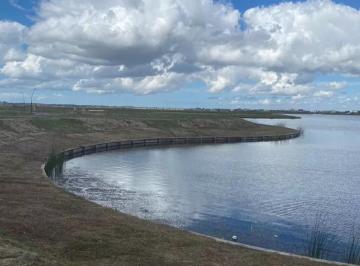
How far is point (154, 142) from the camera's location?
87.9 m

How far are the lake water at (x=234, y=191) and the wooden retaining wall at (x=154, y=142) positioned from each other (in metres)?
2.67

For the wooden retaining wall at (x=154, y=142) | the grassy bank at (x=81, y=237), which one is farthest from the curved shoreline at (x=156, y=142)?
the grassy bank at (x=81, y=237)

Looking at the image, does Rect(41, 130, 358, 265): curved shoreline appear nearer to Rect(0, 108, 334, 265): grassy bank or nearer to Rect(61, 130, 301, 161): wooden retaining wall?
Rect(61, 130, 301, 161): wooden retaining wall

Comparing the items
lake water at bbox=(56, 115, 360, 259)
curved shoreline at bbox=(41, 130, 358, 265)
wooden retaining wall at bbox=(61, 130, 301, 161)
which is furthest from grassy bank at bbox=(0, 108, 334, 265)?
wooden retaining wall at bbox=(61, 130, 301, 161)

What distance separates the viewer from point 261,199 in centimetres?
3578

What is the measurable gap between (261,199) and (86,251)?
2243 cm

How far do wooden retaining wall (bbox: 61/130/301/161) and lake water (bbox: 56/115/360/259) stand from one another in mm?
2667

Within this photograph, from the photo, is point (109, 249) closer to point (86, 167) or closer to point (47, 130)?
point (86, 167)

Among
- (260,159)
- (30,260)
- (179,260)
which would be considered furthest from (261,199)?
(260,159)

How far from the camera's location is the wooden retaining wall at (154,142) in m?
65.3

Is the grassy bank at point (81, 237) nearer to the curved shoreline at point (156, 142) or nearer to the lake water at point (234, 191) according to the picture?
the lake water at point (234, 191)

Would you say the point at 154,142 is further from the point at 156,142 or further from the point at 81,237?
the point at 81,237

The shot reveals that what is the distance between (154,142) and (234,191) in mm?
49547

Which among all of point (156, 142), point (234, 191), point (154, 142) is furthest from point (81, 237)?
point (156, 142)
